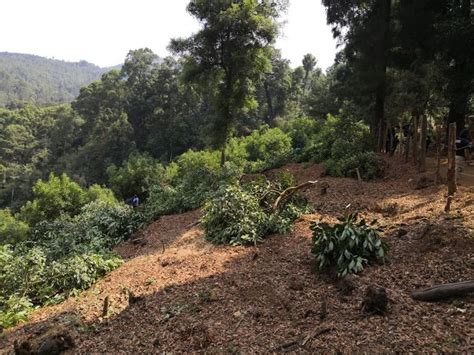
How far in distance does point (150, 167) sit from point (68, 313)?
50.9 ft

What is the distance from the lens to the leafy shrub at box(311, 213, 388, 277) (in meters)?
5.44

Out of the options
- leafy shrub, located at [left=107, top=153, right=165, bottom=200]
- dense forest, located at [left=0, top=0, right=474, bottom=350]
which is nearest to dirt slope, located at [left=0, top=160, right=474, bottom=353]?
dense forest, located at [left=0, top=0, right=474, bottom=350]

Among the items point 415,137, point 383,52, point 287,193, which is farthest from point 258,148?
point 287,193

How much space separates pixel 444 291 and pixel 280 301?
187 centimetres

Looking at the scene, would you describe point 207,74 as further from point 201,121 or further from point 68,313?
point 201,121

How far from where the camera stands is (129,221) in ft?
41.8

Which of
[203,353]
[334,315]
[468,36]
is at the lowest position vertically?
[203,353]

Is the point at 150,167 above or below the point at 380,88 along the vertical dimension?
below

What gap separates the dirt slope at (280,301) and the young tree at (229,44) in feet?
32.9

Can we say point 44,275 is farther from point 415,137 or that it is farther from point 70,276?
point 415,137

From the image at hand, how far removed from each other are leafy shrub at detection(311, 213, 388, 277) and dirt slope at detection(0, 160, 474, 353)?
19cm

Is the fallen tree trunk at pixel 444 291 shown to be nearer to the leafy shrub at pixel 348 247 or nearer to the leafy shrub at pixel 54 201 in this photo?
the leafy shrub at pixel 348 247

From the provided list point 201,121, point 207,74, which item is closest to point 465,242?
point 207,74

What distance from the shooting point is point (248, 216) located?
8586mm
